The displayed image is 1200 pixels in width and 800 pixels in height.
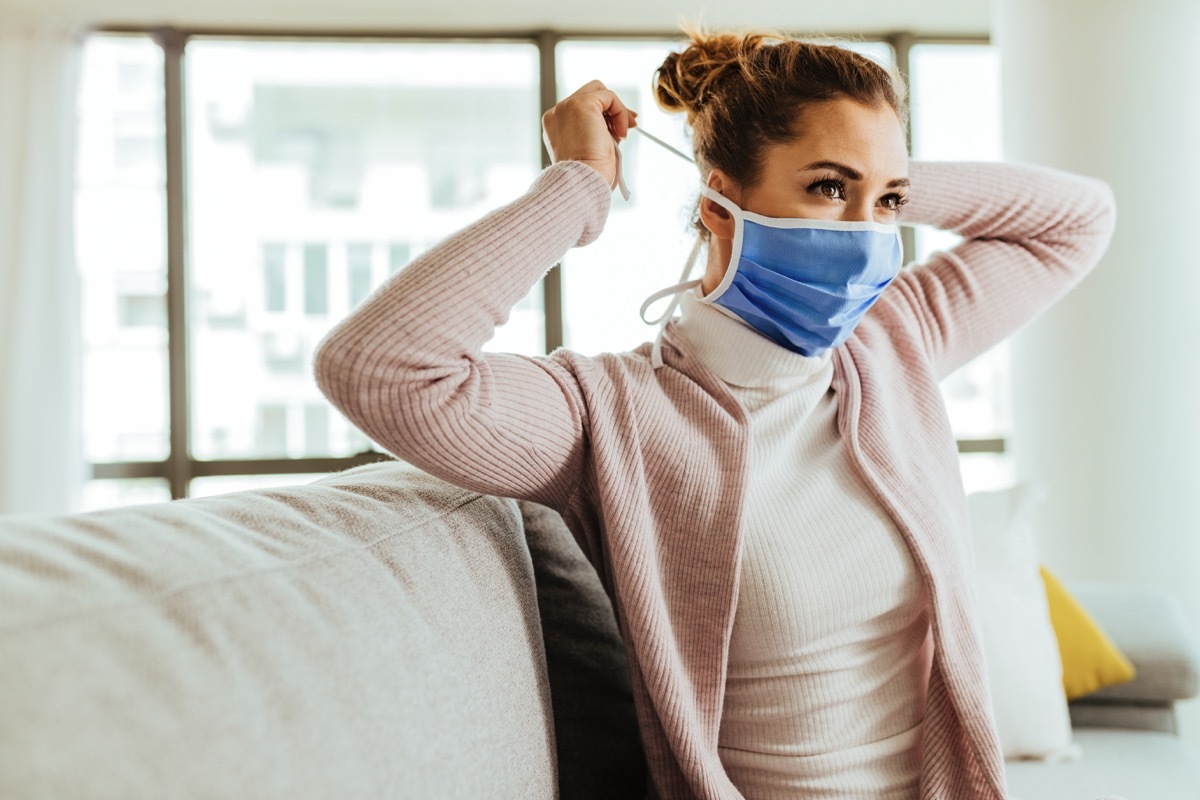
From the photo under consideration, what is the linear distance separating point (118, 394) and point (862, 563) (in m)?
4.13

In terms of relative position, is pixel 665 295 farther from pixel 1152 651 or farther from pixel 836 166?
pixel 1152 651

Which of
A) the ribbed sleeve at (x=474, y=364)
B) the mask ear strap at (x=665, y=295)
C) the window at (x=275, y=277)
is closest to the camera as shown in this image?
the ribbed sleeve at (x=474, y=364)

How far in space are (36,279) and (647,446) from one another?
159 inches

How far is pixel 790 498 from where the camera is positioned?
3.71 feet

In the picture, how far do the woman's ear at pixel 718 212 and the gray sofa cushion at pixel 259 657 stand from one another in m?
0.56

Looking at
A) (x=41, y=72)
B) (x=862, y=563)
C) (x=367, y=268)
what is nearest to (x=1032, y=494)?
(x=862, y=563)

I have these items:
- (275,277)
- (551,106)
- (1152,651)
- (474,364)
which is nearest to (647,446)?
(474,364)

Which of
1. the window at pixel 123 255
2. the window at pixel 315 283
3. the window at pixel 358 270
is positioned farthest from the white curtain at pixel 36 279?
the window at pixel 358 270

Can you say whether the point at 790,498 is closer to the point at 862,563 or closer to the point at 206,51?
the point at 862,563

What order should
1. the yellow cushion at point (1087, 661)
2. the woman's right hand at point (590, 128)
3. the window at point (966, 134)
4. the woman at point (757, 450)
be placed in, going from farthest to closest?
the window at point (966, 134)
the yellow cushion at point (1087, 661)
the woman's right hand at point (590, 128)
the woman at point (757, 450)

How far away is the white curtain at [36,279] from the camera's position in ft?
13.7

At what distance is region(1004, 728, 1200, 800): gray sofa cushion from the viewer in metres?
1.40

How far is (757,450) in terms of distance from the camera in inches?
45.6

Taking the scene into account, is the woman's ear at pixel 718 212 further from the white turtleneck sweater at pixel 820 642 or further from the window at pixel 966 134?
the window at pixel 966 134
